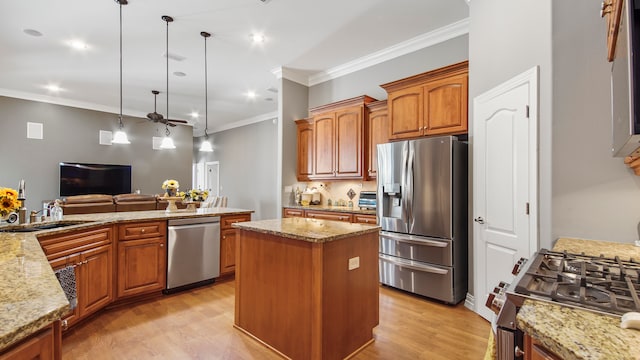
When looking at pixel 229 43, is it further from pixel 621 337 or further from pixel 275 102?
pixel 621 337

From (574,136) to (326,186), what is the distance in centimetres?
364

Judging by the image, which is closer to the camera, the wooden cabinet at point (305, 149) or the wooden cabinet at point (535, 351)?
the wooden cabinet at point (535, 351)

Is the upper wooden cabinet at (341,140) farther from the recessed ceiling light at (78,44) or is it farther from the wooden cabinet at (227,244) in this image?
the recessed ceiling light at (78,44)

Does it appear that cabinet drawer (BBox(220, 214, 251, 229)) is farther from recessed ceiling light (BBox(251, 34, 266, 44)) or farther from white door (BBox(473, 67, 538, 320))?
white door (BBox(473, 67, 538, 320))

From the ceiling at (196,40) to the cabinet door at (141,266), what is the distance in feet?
8.49

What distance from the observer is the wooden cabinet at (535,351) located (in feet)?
2.48

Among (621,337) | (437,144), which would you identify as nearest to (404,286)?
(437,144)

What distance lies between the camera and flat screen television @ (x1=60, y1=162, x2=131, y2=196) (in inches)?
266

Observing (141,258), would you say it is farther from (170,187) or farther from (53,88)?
(53,88)

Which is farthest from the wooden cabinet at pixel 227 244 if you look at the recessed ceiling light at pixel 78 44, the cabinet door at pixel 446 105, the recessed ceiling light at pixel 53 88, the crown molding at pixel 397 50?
the recessed ceiling light at pixel 53 88

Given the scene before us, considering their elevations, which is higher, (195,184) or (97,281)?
(195,184)

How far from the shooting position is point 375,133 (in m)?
4.27

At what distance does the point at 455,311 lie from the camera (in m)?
2.99

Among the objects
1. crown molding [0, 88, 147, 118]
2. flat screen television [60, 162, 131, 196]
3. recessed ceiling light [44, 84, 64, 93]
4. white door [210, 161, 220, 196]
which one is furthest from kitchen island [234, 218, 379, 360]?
white door [210, 161, 220, 196]
